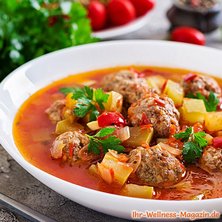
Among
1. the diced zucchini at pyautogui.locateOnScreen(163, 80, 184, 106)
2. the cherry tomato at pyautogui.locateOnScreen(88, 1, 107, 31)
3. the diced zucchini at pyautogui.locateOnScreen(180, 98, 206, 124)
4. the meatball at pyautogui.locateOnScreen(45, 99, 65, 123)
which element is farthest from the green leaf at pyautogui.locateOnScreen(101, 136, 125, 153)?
the cherry tomato at pyautogui.locateOnScreen(88, 1, 107, 31)

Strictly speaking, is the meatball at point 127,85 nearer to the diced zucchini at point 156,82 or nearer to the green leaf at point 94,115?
the diced zucchini at point 156,82

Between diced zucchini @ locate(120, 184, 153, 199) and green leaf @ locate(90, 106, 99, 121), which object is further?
green leaf @ locate(90, 106, 99, 121)

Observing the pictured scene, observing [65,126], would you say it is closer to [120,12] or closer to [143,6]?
[120,12]

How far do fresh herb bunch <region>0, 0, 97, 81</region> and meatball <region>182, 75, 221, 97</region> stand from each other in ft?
5.69

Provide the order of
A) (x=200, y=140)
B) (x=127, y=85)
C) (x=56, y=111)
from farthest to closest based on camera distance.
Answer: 1. (x=127, y=85)
2. (x=56, y=111)
3. (x=200, y=140)

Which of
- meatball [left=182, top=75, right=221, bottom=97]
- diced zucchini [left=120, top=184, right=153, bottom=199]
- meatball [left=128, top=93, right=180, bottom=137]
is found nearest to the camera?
diced zucchini [left=120, top=184, right=153, bottom=199]

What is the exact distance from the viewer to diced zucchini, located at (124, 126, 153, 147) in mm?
4223

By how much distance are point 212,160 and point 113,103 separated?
Answer: 1.05 m

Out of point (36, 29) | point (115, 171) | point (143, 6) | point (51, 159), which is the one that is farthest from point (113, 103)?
point (143, 6)

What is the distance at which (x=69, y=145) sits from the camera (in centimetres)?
411

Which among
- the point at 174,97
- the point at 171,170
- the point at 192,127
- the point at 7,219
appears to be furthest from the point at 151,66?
the point at 7,219

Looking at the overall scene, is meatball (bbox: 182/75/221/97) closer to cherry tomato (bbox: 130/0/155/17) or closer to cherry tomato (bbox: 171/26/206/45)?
cherry tomato (bbox: 171/26/206/45)

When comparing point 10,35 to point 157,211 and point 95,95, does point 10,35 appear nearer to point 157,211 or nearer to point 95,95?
point 95,95

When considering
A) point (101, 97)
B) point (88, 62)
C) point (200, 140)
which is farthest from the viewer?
point (88, 62)
